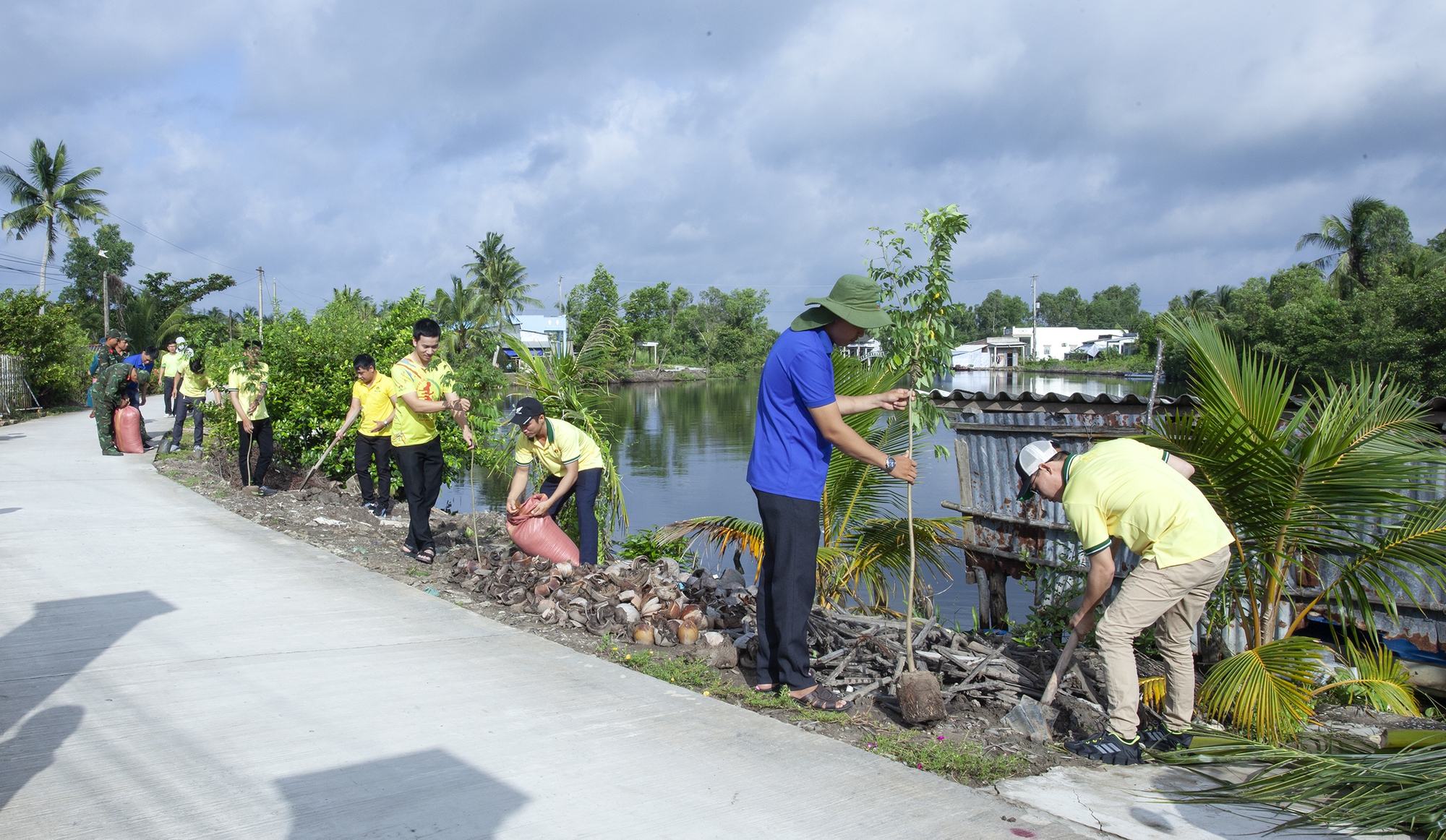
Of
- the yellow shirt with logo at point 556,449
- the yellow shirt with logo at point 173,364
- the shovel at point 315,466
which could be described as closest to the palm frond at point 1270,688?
the yellow shirt with logo at point 556,449

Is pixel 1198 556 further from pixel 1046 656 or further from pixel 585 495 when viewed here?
pixel 585 495

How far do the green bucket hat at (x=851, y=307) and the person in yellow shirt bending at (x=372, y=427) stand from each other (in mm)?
5414

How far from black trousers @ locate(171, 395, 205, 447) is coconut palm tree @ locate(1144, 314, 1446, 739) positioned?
13.1 m

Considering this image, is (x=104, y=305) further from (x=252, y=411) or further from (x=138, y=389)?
(x=252, y=411)

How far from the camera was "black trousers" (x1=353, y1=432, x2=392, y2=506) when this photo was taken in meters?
9.29

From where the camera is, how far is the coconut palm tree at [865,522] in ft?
23.0

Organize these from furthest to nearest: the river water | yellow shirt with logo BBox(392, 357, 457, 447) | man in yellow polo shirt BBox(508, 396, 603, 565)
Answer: the river water → yellow shirt with logo BBox(392, 357, 457, 447) → man in yellow polo shirt BBox(508, 396, 603, 565)

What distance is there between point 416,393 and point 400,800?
4561 millimetres

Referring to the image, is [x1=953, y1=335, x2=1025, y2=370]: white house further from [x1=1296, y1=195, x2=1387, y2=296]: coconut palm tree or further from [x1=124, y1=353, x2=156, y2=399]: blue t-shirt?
[x1=124, y1=353, x2=156, y2=399]: blue t-shirt

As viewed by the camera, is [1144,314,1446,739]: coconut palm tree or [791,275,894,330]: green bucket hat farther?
[1144,314,1446,739]: coconut palm tree

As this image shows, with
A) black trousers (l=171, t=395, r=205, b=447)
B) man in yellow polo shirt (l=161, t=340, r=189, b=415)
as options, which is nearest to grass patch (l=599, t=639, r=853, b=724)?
black trousers (l=171, t=395, r=205, b=447)

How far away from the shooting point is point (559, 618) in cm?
574

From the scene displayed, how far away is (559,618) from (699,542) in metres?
3.01

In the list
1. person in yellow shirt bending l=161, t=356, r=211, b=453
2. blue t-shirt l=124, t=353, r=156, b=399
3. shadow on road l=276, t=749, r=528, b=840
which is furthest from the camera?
blue t-shirt l=124, t=353, r=156, b=399
